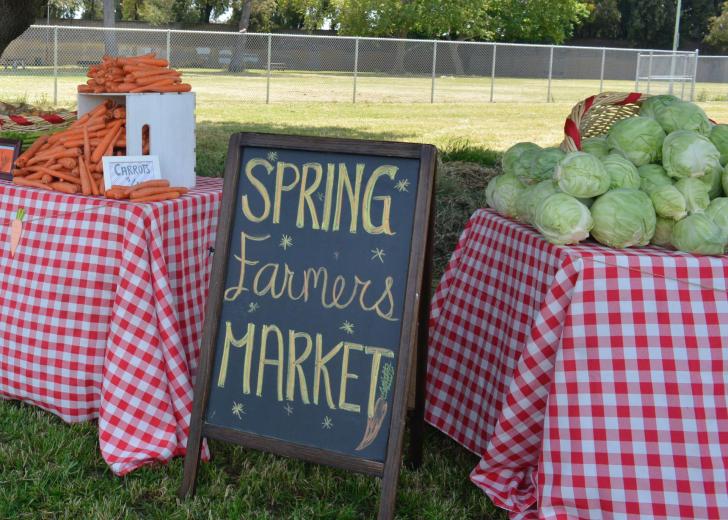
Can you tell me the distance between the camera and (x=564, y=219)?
2861 millimetres

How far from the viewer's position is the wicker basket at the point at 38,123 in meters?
4.66

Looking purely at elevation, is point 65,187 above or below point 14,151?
below

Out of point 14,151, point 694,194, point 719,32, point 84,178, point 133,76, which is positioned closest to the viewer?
point 694,194

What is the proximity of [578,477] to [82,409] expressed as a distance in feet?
7.17

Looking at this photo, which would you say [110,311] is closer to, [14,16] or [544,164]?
[544,164]

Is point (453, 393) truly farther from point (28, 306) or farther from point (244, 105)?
point (244, 105)

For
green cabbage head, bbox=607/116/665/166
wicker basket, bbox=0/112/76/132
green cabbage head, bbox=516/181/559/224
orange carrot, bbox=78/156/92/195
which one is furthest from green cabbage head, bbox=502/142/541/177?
wicker basket, bbox=0/112/76/132

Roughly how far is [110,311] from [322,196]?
1.22m

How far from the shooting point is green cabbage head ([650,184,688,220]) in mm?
2891

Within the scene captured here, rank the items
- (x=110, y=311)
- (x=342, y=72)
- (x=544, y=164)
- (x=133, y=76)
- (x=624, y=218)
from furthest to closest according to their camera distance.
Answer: (x=342, y=72), (x=133, y=76), (x=110, y=311), (x=544, y=164), (x=624, y=218)

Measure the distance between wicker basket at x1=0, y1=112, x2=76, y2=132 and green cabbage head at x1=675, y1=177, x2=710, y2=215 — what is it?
10.8ft

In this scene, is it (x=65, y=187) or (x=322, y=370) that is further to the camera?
(x=65, y=187)

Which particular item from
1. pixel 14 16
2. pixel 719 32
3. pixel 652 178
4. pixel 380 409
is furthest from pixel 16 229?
pixel 719 32

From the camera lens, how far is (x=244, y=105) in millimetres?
21031
